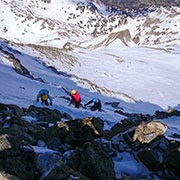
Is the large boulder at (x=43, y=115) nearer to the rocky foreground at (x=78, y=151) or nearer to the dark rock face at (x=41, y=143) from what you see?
the dark rock face at (x=41, y=143)

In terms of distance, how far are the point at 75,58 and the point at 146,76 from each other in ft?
57.4

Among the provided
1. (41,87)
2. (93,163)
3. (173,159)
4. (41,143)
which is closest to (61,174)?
(93,163)

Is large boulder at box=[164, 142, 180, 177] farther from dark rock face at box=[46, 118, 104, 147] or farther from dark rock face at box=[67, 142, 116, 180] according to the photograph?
dark rock face at box=[46, 118, 104, 147]

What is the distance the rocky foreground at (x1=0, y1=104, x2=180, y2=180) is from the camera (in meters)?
6.46

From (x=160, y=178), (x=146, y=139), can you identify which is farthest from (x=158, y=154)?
(x=146, y=139)

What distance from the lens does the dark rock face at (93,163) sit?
23.7 feet

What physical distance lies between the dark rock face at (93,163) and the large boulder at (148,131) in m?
3.29

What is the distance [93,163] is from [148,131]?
13.1 ft

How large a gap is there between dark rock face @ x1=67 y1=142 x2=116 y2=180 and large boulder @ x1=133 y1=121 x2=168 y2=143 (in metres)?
3.29

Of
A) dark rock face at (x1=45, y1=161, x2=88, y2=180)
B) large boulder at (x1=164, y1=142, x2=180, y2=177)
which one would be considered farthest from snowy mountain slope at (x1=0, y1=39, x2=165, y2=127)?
dark rock face at (x1=45, y1=161, x2=88, y2=180)

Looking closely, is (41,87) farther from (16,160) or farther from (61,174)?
(61,174)

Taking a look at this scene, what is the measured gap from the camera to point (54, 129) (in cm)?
1109

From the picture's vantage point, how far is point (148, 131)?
11.0m

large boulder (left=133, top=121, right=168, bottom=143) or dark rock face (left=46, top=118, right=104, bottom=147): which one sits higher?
large boulder (left=133, top=121, right=168, bottom=143)
